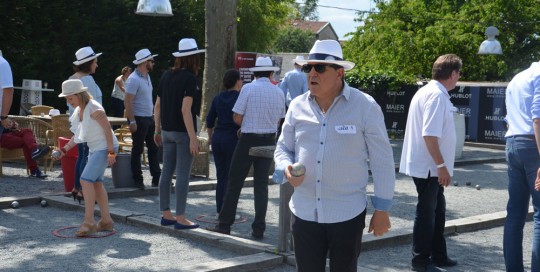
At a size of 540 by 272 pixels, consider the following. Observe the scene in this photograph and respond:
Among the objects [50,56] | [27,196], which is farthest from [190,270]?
[50,56]

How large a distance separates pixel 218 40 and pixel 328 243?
40.9ft

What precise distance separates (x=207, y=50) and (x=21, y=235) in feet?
30.7

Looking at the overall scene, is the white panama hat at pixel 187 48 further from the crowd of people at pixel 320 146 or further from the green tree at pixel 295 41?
the green tree at pixel 295 41

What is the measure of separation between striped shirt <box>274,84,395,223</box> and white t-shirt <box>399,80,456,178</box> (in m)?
2.21

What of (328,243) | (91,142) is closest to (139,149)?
(91,142)

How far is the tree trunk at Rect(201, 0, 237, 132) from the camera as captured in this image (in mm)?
16266

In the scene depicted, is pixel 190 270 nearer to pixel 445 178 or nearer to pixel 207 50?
pixel 445 178

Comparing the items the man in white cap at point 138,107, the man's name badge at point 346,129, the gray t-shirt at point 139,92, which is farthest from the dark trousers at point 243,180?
the man's name badge at point 346,129

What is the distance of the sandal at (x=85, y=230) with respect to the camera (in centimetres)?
794

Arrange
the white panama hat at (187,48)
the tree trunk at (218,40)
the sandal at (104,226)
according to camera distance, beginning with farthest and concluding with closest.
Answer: the tree trunk at (218,40) → the sandal at (104,226) → the white panama hat at (187,48)

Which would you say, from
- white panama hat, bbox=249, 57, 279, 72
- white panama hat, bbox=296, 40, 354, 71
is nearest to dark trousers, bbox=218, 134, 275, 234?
white panama hat, bbox=249, 57, 279, 72

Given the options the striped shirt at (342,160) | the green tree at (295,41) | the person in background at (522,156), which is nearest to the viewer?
the striped shirt at (342,160)

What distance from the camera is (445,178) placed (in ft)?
21.6

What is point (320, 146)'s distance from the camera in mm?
4426
